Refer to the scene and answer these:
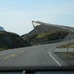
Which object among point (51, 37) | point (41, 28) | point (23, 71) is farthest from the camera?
point (41, 28)

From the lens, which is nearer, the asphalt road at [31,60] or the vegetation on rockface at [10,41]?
the asphalt road at [31,60]

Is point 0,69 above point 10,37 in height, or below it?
above

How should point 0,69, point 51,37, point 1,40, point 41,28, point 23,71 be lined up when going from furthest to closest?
Result: point 41,28 → point 51,37 → point 1,40 → point 0,69 → point 23,71

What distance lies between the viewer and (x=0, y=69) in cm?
712

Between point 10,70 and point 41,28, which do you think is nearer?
point 10,70

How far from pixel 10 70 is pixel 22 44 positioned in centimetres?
6968

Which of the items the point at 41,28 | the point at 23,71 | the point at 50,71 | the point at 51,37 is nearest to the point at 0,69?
the point at 23,71

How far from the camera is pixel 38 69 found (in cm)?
688

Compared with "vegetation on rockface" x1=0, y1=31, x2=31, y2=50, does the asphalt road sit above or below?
above

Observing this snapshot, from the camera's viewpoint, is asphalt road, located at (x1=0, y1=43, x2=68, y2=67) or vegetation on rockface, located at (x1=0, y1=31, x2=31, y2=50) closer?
asphalt road, located at (x1=0, y1=43, x2=68, y2=67)

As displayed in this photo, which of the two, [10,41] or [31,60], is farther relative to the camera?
[10,41]

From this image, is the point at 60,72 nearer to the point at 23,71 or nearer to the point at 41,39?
the point at 23,71

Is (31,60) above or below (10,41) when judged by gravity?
above

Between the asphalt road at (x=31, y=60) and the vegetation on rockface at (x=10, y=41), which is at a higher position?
the asphalt road at (x=31, y=60)
